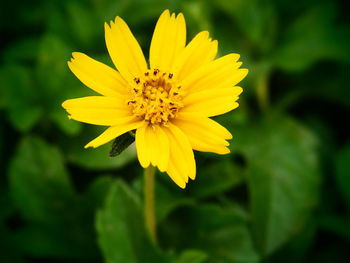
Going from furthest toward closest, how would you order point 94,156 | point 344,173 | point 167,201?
point 344,173 → point 94,156 → point 167,201

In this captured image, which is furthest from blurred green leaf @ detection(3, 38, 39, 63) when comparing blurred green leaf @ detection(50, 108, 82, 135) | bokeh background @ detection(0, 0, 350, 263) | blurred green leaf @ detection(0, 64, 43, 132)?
blurred green leaf @ detection(50, 108, 82, 135)

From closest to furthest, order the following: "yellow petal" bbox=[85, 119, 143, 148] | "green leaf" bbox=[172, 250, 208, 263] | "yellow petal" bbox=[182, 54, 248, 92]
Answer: "yellow petal" bbox=[85, 119, 143, 148] → "yellow petal" bbox=[182, 54, 248, 92] → "green leaf" bbox=[172, 250, 208, 263]

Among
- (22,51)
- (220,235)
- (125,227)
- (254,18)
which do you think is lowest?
(220,235)

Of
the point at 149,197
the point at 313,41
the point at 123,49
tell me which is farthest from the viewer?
the point at 313,41

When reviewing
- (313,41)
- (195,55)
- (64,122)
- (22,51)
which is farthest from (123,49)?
(313,41)

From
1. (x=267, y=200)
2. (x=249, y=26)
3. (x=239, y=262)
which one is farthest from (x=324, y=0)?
(x=239, y=262)

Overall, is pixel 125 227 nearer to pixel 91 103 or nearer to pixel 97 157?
pixel 97 157

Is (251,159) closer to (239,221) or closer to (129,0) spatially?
(239,221)

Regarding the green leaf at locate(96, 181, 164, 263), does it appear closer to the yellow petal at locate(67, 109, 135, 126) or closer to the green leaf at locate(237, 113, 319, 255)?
the yellow petal at locate(67, 109, 135, 126)
